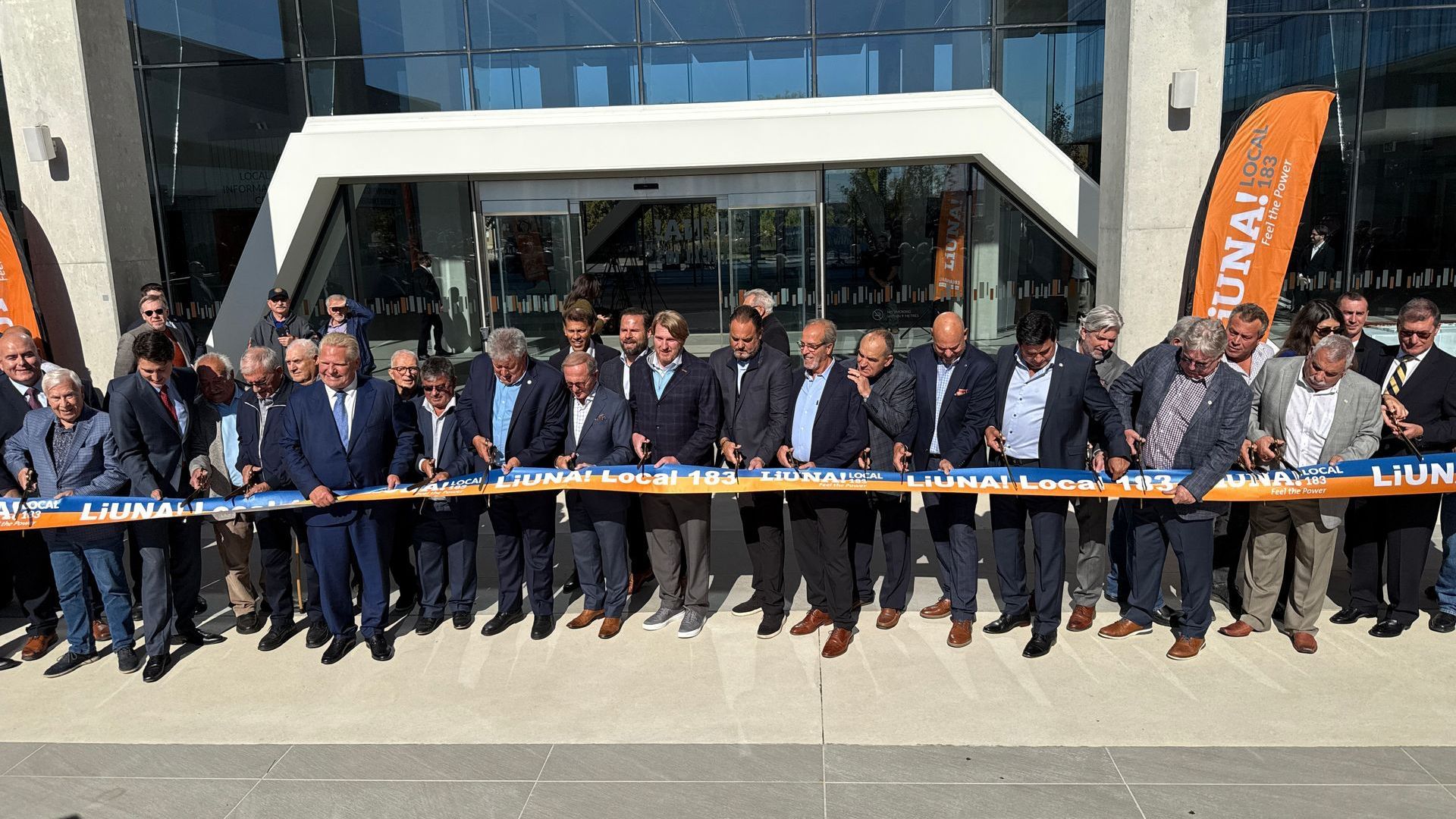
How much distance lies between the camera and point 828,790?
4258mm

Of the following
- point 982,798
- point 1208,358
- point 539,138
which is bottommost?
point 982,798

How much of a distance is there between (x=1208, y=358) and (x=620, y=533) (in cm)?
359

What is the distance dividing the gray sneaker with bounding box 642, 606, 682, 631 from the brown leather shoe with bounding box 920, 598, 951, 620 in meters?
1.59

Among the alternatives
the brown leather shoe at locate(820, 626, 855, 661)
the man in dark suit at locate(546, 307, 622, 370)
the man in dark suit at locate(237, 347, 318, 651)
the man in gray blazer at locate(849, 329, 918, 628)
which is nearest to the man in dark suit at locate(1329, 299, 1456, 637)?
the man in gray blazer at locate(849, 329, 918, 628)

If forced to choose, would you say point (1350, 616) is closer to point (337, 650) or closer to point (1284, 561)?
point (1284, 561)

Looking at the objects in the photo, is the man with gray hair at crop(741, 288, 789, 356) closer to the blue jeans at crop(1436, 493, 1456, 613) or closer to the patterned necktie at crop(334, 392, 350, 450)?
the patterned necktie at crop(334, 392, 350, 450)

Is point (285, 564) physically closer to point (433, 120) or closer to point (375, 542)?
point (375, 542)

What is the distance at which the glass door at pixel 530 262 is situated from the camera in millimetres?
13781

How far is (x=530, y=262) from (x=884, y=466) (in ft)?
31.1

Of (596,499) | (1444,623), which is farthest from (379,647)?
(1444,623)

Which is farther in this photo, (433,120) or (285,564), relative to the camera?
(433,120)

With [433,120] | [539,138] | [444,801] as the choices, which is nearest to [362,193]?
[433,120]

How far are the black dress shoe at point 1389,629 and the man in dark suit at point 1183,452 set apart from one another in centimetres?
101

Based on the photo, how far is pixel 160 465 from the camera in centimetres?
571
